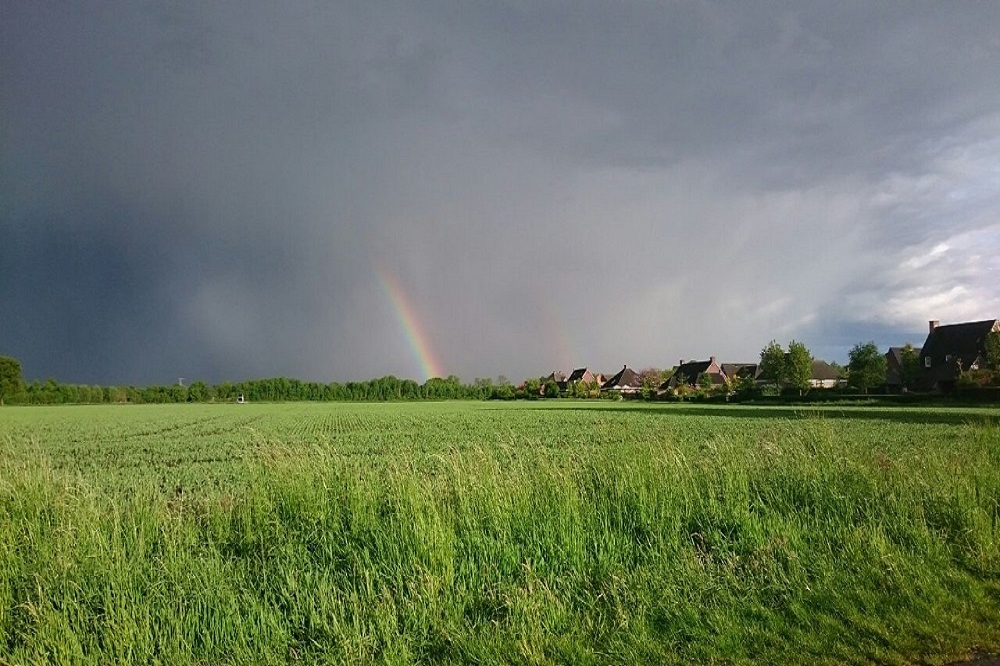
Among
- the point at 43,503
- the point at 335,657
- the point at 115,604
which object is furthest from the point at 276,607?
the point at 43,503

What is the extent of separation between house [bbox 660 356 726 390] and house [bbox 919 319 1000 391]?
49468mm

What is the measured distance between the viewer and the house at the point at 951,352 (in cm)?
7434

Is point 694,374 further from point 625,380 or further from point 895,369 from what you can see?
point 895,369

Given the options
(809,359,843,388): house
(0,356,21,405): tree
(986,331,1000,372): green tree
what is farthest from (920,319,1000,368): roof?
(0,356,21,405): tree

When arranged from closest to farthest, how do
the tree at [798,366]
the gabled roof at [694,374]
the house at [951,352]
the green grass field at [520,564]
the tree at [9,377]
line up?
the green grass field at [520,564], the house at [951,352], the tree at [798,366], the gabled roof at [694,374], the tree at [9,377]

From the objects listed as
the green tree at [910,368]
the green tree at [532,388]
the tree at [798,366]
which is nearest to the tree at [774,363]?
the tree at [798,366]

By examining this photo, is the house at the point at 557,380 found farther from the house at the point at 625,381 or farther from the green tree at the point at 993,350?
the green tree at the point at 993,350

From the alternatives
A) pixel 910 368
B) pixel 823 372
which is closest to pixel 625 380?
pixel 823 372

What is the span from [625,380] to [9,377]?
546 ft

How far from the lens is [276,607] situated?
212 inches

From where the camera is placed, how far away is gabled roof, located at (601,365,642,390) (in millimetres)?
160375

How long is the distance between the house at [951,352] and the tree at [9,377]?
197254 millimetres

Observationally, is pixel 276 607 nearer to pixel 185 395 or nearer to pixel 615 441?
pixel 615 441

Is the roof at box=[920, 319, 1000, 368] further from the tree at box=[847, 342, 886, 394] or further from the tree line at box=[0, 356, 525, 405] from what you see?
the tree line at box=[0, 356, 525, 405]
